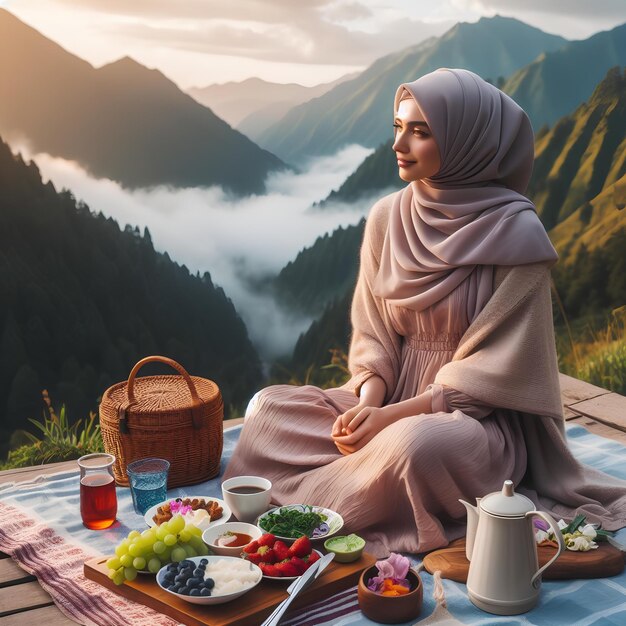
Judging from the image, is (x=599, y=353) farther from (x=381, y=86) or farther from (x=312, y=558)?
(x=312, y=558)

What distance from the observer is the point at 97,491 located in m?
3.09

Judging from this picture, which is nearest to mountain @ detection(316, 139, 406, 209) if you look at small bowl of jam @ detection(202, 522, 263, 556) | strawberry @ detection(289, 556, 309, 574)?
small bowl of jam @ detection(202, 522, 263, 556)

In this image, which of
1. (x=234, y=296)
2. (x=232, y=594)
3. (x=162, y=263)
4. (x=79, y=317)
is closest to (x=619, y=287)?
(x=234, y=296)

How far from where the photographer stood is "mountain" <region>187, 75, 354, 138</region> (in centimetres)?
554

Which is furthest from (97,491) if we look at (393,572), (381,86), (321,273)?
(381,86)

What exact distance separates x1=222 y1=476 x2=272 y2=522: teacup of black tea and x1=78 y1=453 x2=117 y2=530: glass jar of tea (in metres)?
0.41

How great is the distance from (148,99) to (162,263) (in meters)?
0.96

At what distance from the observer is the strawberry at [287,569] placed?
253cm

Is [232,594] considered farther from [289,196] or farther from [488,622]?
[289,196]

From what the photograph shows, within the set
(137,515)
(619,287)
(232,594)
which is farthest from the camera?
(619,287)

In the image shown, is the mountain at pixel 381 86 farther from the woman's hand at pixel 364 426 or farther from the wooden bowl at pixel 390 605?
the wooden bowl at pixel 390 605

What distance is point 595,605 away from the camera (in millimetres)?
2611

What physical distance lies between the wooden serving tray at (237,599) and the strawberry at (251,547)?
105 millimetres

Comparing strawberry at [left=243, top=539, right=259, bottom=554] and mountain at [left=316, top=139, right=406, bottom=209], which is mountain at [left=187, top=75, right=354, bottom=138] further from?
strawberry at [left=243, top=539, right=259, bottom=554]
